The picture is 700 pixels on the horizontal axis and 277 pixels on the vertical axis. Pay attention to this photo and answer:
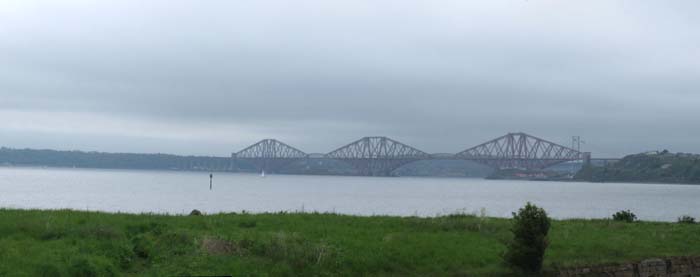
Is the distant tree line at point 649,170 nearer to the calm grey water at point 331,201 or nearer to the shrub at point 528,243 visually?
the calm grey water at point 331,201

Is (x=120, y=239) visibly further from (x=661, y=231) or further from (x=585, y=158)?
(x=585, y=158)

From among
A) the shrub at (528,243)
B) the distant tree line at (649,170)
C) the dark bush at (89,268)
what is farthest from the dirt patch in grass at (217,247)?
the distant tree line at (649,170)

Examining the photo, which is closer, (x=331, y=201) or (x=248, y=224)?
(x=248, y=224)

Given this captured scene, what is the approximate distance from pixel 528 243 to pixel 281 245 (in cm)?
437

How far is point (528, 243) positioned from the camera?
13492 millimetres

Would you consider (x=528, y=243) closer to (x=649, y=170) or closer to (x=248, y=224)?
(x=248, y=224)

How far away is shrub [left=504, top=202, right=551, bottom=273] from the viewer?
13422mm

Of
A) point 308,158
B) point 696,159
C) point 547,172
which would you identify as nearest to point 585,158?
point 547,172

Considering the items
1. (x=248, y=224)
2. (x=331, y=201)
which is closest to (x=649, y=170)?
(x=331, y=201)

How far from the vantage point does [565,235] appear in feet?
55.3

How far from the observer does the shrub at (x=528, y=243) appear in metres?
13.4

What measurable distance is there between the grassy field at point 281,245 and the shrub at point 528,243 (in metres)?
0.37

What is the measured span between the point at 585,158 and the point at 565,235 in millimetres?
131294

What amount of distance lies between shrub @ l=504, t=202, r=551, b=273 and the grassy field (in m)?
0.37
